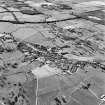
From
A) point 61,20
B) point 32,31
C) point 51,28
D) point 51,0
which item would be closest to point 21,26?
point 32,31

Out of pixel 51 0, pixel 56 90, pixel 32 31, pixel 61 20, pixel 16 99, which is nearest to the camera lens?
pixel 16 99

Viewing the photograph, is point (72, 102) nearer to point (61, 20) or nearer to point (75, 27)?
point (75, 27)

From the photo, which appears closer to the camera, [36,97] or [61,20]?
[36,97]

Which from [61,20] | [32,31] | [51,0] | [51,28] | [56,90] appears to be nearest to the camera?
[56,90]

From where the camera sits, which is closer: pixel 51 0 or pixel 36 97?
pixel 36 97

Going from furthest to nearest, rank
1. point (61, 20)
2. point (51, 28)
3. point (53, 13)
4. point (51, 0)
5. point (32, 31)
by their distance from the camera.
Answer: point (51, 0)
point (53, 13)
point (61, 20)
point (51, 28)
point (32, 31)

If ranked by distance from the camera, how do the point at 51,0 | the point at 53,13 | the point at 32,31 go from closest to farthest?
the point at 32,31 < the point at 53,13 < the point at 51,0

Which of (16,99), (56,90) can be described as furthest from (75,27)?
(16,99)

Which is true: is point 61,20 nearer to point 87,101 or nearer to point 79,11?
point 79,11
